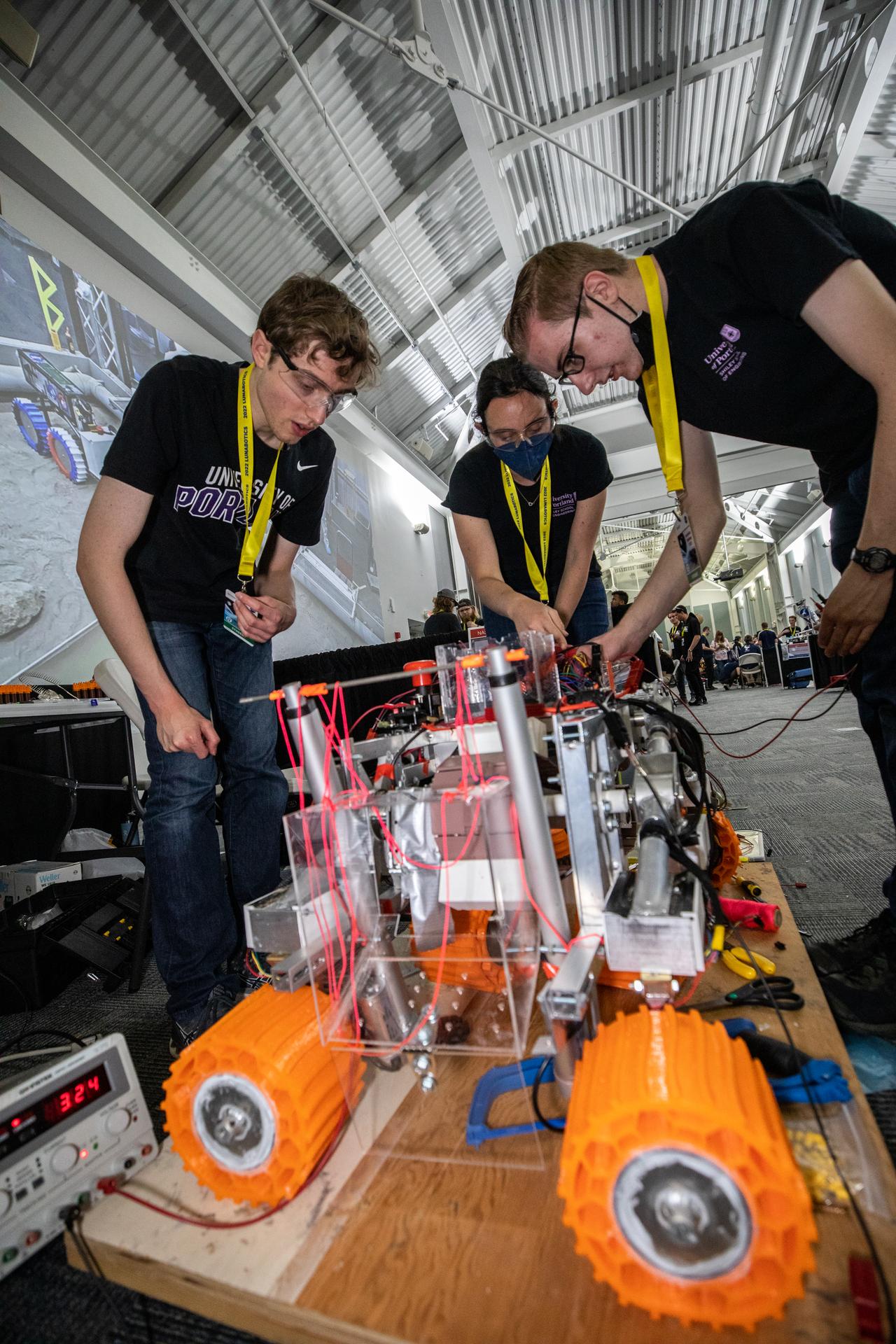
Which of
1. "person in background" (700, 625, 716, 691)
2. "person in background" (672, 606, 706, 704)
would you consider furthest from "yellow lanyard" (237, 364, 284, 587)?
"person in background" (700, 625, 716, 691)

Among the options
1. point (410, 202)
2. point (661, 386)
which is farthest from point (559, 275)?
point (410, 202)

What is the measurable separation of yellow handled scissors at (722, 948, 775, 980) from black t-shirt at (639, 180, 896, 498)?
0.84 metres

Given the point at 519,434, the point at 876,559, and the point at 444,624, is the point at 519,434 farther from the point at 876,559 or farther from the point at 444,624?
the point at 444,624

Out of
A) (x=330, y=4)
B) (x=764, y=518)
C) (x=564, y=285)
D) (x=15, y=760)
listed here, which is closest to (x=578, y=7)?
(x=330, y=4)

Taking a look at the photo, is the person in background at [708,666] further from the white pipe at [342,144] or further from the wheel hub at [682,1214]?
the wheel hub at [682,1214]

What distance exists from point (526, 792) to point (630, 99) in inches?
210

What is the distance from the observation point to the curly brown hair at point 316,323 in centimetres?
125

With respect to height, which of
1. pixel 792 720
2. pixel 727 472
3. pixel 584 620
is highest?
pixel 727 472

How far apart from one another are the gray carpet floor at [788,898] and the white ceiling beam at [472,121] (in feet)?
13.5

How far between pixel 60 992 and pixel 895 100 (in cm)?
643

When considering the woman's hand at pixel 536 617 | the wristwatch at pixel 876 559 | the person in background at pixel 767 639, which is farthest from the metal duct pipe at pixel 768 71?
the person in background at pixel 767 639

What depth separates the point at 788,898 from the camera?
1.65 m

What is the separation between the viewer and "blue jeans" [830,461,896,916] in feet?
3.49

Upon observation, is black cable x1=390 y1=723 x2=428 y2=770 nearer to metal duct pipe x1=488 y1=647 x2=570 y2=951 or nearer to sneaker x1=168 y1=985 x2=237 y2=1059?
metal duct pipe x1=488 y1=647 x2=570 y2=951
